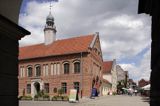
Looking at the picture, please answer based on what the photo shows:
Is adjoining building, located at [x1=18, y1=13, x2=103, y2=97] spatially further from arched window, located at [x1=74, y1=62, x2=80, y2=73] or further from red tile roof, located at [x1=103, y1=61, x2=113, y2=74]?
red tile roof, located at [x1=103, y1=61, x2=113, y2=74]

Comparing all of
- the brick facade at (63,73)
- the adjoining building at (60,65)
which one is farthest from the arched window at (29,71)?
the brick facade at (63,73)

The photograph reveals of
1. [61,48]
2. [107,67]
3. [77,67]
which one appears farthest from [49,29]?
[107,67]

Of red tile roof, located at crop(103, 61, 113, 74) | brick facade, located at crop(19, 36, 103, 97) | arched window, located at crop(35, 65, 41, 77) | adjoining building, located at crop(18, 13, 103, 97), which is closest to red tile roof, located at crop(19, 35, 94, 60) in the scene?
adjoining building, located at crop(18, 13, 103, 97)

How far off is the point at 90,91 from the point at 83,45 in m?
8.13

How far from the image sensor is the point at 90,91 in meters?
47.8

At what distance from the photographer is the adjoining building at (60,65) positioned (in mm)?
49062

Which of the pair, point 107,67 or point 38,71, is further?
point 107,67

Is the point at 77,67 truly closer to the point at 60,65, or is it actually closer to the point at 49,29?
the point at 60,65

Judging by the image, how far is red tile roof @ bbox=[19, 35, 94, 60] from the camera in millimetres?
51713

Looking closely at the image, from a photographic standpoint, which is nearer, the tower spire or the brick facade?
the brick facade

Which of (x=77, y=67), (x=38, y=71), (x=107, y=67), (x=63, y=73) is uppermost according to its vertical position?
(x=107, y=67)

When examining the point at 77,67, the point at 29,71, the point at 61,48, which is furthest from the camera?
the point at 29,71

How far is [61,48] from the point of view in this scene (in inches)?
2146

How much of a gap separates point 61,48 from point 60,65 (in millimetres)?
4005
